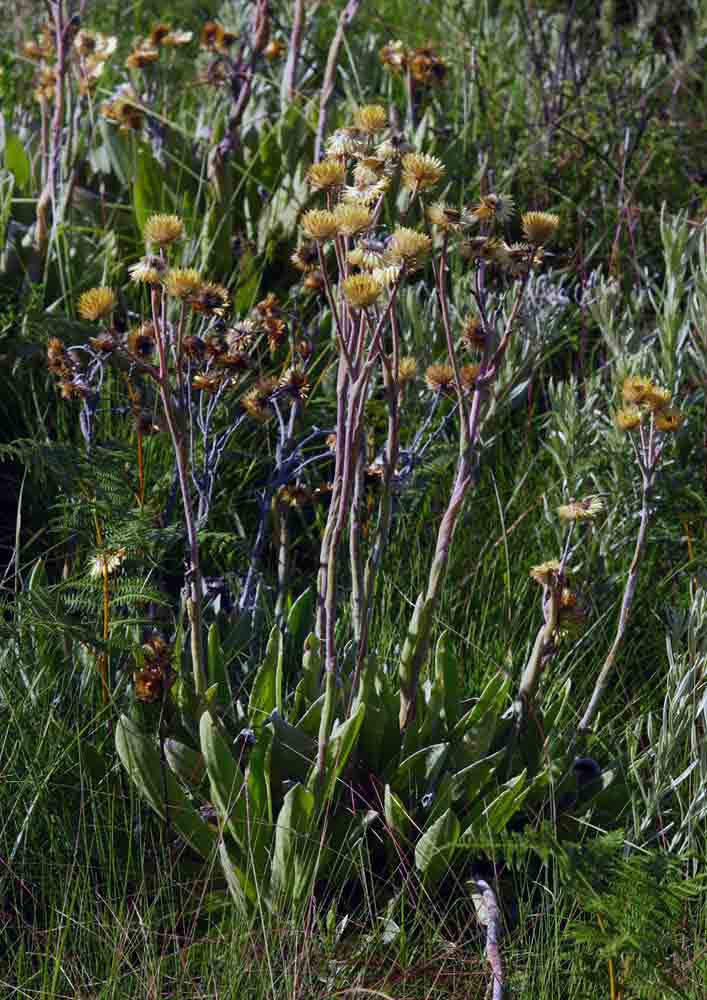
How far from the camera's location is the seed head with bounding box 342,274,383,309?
158 cm

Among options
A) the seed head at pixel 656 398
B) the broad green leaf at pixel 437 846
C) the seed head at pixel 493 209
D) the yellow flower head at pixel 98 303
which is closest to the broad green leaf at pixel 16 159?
the yellow flower head at pixel 98 303

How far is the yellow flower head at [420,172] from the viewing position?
1675 millimetres

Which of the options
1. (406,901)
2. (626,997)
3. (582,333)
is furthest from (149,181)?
(626,997)

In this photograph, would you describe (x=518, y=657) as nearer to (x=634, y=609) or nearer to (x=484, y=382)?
(x=634, y=609)

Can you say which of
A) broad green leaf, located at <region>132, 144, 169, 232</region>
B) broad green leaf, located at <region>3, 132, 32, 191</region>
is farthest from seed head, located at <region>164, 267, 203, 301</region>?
broad green leaf, located at <region>3, 132, 32, 191</region>

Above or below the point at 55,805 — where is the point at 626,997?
below

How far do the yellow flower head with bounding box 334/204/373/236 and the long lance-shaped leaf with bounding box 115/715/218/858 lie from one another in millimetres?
838

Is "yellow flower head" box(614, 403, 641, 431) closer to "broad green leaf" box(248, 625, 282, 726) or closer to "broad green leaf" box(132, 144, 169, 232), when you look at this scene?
"broad green leaf" box(248, 625, 282, 726)

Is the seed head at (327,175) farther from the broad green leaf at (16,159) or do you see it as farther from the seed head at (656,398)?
the broad green leaf at (16,159)

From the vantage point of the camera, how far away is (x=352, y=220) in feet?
5.34

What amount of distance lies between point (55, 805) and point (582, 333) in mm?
1933

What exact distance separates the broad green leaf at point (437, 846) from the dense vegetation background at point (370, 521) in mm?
42

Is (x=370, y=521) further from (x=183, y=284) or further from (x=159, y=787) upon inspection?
(x=183, y=284)

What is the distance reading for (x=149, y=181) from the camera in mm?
3506
